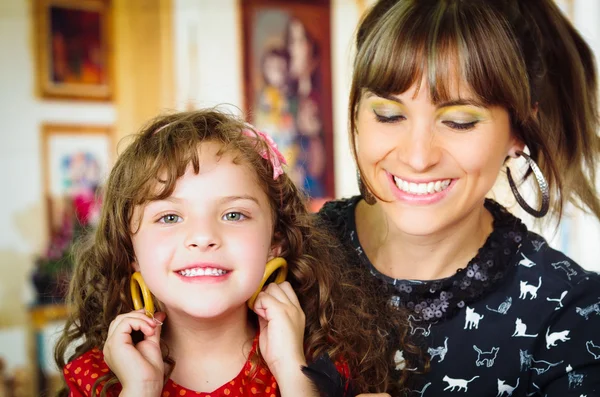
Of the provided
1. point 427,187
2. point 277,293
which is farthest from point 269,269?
point 427,187

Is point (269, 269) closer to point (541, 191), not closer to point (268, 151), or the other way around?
point (268, 151)

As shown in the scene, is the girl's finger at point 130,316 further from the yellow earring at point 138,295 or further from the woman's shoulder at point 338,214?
the woman's shoulder at point 338,214

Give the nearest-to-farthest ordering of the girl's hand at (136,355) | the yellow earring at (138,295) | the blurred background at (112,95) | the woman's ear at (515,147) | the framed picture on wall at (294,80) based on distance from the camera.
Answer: the girl's hand at (136,355) < the yellow earring at (138,295) < the woman's ear at (515,147) < the blurred background at (112,95) < the framed picture on wall at (294,80)

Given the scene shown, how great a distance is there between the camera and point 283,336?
4.68ft

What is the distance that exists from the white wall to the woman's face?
345 cm

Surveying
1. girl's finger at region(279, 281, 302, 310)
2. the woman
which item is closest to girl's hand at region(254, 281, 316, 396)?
girl's finger at region(279, 281, 302, 310)

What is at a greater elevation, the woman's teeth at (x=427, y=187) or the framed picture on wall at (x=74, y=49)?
the framed picture on wall at (x=74, y=49)

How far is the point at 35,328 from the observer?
4.39 m

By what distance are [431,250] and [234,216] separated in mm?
615

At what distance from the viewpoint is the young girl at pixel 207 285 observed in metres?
1.33

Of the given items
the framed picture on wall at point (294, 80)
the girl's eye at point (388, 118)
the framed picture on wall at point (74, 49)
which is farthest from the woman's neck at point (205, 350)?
the framed picture on wall at point (294, 80)

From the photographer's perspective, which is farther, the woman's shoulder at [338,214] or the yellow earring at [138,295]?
the woman's shoulder at [338,214]

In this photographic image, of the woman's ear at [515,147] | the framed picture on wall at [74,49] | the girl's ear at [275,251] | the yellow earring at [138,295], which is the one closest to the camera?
the yellow earring at [138,295]

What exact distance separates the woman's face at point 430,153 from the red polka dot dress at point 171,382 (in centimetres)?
47
